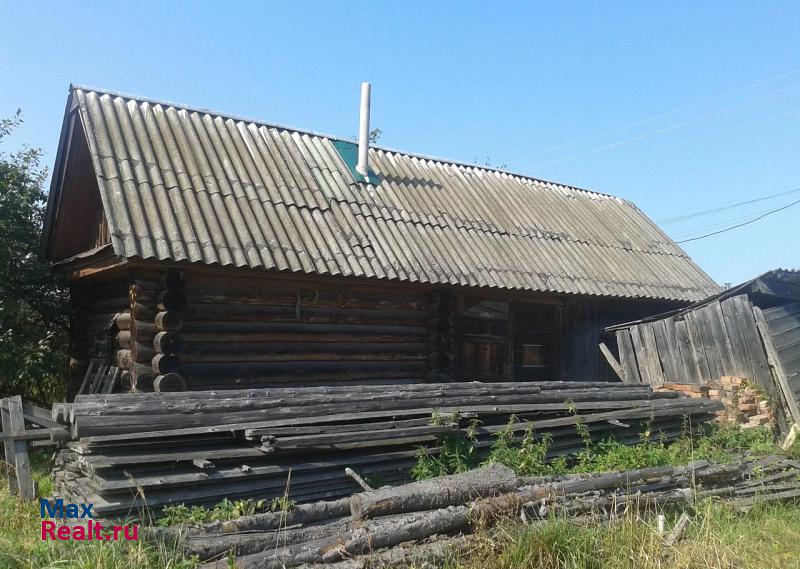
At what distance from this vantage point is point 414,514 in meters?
4.80

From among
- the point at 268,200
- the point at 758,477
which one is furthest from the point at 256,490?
the point at 758,477

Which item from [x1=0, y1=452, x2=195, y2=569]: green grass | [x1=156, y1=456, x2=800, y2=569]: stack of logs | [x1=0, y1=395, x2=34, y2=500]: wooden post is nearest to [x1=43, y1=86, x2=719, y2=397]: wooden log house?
[x1=0, y1=395, x2=34, y2=500]: wooden post

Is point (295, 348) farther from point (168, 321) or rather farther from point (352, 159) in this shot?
point (352, 159)

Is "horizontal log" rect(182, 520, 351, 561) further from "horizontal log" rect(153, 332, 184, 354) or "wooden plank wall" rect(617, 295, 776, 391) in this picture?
"wooden plank wall" rect(617, 295, 776, 391)

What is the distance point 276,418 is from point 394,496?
5.25ft

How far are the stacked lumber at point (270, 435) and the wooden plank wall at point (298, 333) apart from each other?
5.63 ft

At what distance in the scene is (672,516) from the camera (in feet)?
19.7

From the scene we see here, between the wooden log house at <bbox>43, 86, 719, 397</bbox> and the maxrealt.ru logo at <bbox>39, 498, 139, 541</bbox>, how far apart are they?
2.43 meters

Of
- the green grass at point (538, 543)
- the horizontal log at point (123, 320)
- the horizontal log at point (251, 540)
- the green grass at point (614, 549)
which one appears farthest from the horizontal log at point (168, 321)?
the green grass at point (614, 549)

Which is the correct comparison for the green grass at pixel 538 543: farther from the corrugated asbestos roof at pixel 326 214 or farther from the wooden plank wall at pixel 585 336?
the wooden plank wall at pixel 585 336

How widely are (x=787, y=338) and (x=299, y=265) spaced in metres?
7.36

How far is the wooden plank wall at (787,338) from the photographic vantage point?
984 cm

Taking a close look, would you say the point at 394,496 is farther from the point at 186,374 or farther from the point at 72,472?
the point at 186,374

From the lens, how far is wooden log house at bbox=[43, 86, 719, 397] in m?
7.77
